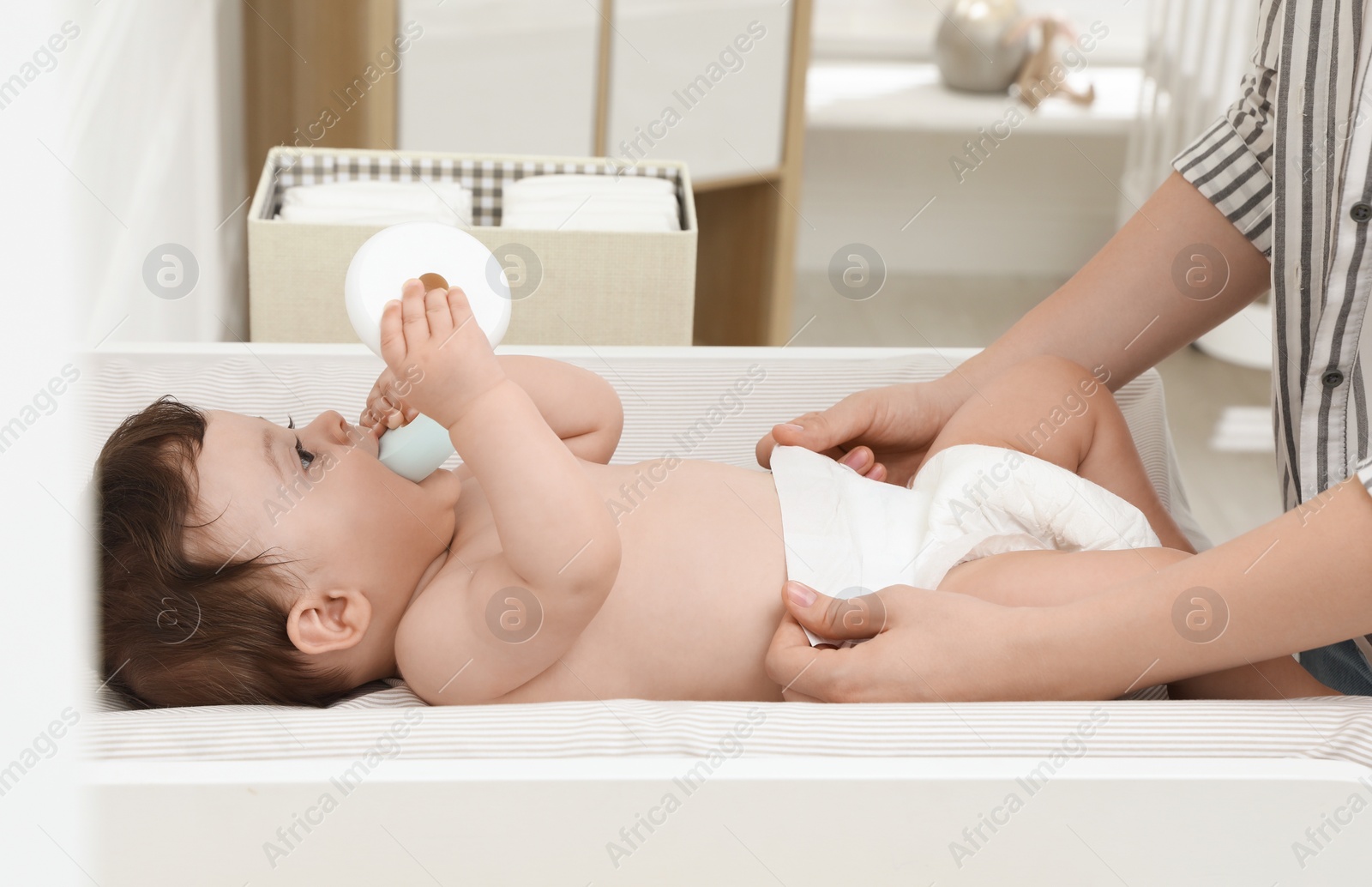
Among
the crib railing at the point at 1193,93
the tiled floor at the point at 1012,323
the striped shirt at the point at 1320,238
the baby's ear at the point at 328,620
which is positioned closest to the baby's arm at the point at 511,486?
the baby's ear at the point at 328,620

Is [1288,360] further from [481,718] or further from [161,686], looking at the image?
[161,686]

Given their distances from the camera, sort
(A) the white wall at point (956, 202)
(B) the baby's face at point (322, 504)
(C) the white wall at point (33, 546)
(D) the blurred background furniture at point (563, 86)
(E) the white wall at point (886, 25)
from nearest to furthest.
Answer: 1. (C) the white wall at point (33, 546)
2. (B) the baby's face at point (322, 504)
3. (D) the blurred background furniture at point (563, 86)
4. (E) the white wall at point (886, 25)
5. (A) the white wall at point (956, 202)

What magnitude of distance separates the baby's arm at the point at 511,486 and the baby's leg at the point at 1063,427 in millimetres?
366

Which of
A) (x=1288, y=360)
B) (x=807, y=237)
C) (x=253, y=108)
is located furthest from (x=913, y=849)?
(x=807, y=237)

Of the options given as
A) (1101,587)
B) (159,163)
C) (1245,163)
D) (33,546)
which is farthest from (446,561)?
(159,163)

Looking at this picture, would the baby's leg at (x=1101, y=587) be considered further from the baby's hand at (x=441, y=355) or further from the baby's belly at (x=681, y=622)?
the baby's hand at (x=441, y=355)

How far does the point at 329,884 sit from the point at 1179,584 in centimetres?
50

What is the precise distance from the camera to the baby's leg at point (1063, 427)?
0.97m

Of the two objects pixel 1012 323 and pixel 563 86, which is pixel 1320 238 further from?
pixel 1012 323

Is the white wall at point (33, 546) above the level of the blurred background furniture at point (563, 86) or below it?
below

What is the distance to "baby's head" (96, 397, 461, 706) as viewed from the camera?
82 cm

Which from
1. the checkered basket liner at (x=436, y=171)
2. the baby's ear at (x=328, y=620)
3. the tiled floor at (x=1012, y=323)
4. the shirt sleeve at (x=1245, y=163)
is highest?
the shirt sleeve at (x=1245, y=163)

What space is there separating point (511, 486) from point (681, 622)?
0.19 m

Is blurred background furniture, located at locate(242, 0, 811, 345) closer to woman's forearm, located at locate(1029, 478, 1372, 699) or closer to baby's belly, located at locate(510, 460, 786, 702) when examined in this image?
baby's belly, located at locate(510, 460, 786, 702)
